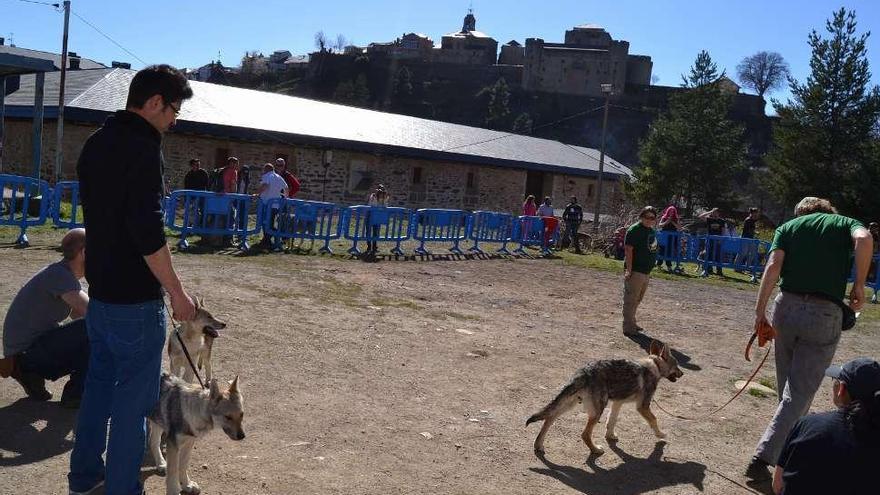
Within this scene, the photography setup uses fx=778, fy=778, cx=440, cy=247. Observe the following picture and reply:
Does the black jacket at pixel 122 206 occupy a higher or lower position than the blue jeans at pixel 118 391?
higher

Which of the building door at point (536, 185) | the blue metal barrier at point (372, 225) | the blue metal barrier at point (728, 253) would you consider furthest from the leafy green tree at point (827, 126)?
the blue metal barrier at point (372, 225)

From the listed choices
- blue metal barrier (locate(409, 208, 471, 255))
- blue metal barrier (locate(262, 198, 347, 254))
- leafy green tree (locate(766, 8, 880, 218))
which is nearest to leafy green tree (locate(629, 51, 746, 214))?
leafy green tree (locate(766, 8, 880, 218))

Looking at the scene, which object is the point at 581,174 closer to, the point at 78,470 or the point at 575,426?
the point at 575,426

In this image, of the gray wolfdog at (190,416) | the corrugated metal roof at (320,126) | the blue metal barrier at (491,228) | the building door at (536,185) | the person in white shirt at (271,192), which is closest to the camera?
the gray wolfdog at (190,416)

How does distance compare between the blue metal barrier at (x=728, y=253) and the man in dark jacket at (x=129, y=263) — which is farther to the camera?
the blue metal barrier at (x=728, y=253)

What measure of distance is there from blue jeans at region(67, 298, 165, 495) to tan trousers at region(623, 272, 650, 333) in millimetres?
7822

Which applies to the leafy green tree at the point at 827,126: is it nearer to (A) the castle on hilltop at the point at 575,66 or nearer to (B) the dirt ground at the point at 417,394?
(B) the dirt ground at the point at 417,394

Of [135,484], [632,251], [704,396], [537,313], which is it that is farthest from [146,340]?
[537,313]

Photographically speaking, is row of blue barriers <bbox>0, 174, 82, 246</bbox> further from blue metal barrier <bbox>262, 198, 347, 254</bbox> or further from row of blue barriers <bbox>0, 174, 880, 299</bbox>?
blue metal barrier <bbox>262, 198, 347, 254</bbox>

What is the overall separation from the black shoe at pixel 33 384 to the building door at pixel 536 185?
3302 cm

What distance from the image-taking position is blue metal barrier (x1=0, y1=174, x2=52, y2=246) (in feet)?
42.4

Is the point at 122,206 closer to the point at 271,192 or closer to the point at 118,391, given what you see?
the point at 118,391

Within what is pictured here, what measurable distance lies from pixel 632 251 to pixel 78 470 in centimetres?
792

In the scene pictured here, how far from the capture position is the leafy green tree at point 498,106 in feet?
268
